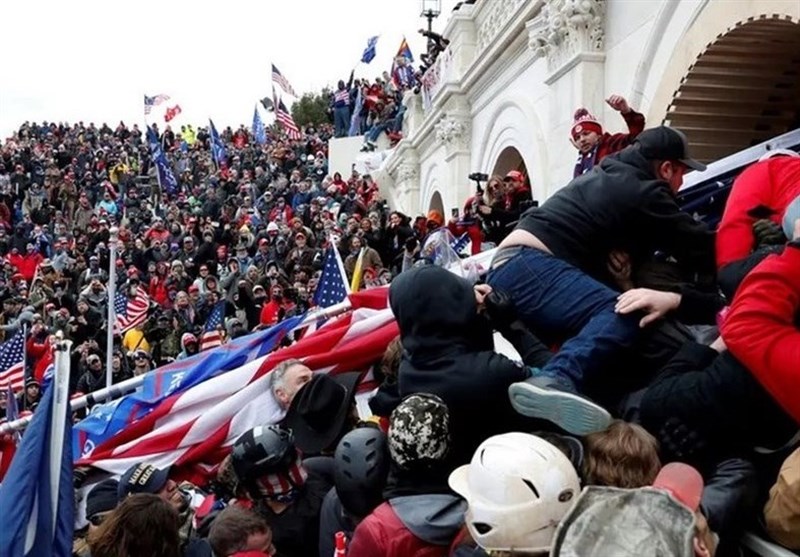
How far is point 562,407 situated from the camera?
2.64 metres

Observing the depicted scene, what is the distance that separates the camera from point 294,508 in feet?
12.2

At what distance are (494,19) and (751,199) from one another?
11874 millimetres

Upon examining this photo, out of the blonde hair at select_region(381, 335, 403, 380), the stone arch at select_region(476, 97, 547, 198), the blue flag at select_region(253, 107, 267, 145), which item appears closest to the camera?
the blonde hair at select_region(381, 335, 403, 380)

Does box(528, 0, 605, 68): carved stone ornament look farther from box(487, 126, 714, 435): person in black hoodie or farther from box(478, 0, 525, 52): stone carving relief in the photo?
box(487, 126, 714, 435): person in black hoodie

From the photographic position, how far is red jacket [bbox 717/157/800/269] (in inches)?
133

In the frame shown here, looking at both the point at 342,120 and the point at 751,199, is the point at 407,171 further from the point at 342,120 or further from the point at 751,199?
the point at 751,199

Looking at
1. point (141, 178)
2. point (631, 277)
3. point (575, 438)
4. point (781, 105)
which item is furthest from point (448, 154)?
point (141, 178)

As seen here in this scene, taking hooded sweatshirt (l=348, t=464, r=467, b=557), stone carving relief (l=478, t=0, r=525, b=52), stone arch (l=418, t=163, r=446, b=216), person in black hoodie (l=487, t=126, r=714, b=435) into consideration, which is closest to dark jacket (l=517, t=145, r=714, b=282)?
person in black hoodie (l=487, t=126, r=714, b=435)

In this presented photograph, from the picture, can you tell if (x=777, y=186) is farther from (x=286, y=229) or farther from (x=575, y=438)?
(x=286, y=229)

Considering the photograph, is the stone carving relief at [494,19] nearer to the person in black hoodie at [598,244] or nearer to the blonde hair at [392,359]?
the blonde hair at [392,359]

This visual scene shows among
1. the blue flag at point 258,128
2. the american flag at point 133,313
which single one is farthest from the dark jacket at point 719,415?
the blue flag at point 258,128

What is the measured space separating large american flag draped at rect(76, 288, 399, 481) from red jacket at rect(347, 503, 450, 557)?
6.89ft

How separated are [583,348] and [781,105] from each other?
6.40 m

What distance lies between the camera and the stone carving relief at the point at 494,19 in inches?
537
